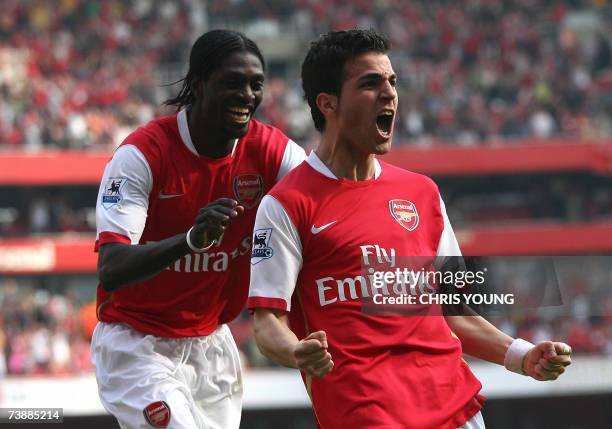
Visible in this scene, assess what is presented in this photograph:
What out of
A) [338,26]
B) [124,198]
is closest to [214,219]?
[124,198]

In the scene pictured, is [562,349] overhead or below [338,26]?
below

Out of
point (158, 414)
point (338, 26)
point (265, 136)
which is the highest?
point (338, 26)

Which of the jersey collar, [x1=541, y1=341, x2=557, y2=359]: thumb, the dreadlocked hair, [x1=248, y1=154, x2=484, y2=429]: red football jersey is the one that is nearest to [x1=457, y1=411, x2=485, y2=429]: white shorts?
[x1=248, y1=154, x2=484, y2=429]: red football jersey

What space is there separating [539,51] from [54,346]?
1476 centimetres

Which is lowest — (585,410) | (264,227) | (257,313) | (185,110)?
(585,410)

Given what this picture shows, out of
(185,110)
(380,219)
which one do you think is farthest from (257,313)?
(185,110)

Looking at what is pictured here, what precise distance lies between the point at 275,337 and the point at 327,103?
37.2 inches

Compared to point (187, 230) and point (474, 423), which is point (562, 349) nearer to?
point (474, 423)

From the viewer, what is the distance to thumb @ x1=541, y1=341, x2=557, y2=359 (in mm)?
3562

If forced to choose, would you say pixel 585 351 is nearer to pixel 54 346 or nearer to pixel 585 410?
pixel 585 410

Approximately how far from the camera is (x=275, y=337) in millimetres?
3654

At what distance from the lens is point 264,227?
3826 mm

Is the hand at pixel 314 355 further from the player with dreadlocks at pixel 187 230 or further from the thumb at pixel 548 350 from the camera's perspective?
the player with dreadlocks at pixel 187 230

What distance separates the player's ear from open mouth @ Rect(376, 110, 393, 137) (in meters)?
0.20
